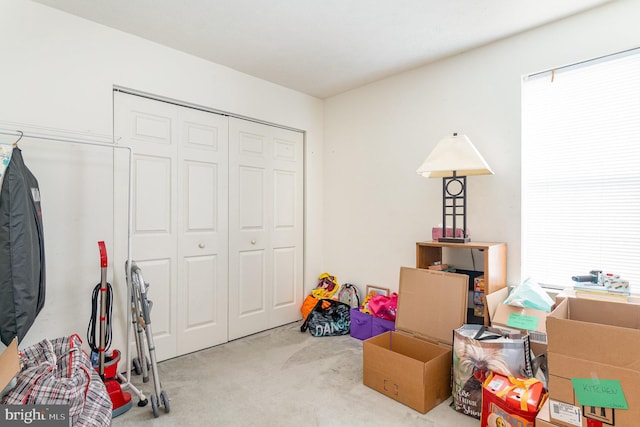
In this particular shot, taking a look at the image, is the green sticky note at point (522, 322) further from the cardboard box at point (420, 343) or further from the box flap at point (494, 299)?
the cardboard box at point (420, 343)

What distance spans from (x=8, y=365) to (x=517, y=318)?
2638mm

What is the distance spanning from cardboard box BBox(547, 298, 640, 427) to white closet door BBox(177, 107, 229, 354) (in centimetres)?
250

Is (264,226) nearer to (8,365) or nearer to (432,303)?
(432,303)

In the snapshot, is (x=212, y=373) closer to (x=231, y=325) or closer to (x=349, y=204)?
(x=231, y=325)

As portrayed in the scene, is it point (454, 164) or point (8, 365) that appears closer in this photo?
point (8, 365)

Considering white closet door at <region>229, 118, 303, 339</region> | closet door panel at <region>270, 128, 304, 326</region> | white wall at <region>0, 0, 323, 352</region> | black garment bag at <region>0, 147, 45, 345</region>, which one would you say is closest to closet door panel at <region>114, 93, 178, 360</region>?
white wall at <region>0, 0, 323, 352</region>

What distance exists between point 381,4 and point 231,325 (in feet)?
9.35

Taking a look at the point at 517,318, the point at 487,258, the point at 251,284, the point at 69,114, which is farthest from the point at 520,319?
the point at 69,114

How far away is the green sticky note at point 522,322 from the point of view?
2082 millimetres

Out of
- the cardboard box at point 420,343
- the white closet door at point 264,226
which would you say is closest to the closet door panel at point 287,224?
the white closet door at point 264,226

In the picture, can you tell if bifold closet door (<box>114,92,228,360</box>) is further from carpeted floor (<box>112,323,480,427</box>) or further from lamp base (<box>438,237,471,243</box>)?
lamp base (<box>438,237,471,243</box>)

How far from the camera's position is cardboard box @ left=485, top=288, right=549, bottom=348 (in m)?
2.05

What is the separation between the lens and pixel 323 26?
244cm

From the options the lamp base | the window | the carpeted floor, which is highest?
the window
